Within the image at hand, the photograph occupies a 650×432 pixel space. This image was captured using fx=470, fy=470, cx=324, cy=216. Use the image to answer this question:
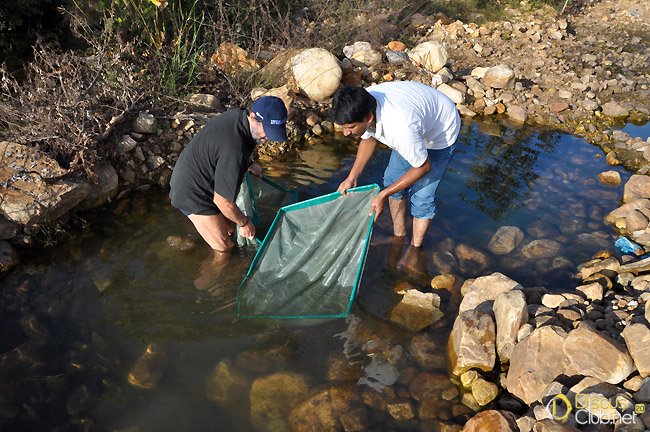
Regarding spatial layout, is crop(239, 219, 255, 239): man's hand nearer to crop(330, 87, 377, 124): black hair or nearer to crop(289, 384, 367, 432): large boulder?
crop(330, 87, 377, 124): black hair

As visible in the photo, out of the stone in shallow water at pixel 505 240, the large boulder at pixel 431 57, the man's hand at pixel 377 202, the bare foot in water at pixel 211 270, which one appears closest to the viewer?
the man's hand at pixel 377 202

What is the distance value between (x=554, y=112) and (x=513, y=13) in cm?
472

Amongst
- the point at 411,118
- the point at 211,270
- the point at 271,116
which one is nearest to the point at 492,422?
the point at 411,118

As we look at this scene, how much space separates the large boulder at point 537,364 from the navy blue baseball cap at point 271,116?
2.47 m

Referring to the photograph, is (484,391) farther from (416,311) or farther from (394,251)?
(394,251)

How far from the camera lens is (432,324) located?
4309mm

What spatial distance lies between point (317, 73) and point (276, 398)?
5078mm

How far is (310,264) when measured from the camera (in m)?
4.27

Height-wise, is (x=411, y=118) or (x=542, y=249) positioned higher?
(x=411, y=118)

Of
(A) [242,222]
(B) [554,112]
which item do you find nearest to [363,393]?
(A) [242,222]

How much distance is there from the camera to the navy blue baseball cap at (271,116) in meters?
3.64

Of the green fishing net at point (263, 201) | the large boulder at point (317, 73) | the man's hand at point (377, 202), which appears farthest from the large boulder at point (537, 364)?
the large boulder at point (317, 73)

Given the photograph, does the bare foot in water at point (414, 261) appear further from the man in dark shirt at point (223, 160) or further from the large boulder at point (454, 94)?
the large boulder at point (454, 94)

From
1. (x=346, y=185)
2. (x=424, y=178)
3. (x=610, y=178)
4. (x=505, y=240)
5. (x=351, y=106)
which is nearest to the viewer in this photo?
(x=351, y=106)
